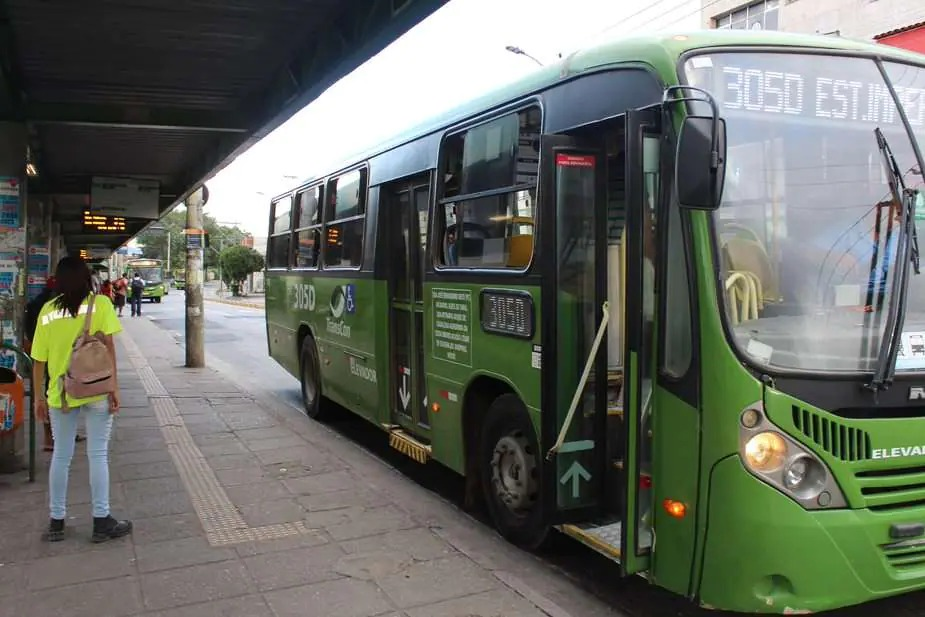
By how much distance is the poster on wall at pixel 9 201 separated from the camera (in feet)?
26.1

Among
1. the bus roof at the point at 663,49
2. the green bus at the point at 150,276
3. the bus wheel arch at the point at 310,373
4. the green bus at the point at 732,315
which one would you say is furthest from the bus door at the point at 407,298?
the green bus at the point at 150,276

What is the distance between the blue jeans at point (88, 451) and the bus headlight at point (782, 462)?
12.7 feet

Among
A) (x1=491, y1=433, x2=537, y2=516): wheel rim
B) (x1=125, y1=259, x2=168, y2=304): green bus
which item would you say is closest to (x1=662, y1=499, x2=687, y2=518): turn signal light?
(x1=491, y1=433, x2=537, y2=516): wheel rim

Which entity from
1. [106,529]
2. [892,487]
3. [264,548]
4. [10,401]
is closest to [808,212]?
[892,487]

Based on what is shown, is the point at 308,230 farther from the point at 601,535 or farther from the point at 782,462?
the point at 782,462

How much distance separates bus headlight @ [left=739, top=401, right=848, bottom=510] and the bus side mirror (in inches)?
35.3

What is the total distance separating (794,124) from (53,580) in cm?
463

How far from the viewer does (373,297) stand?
23.0 ft

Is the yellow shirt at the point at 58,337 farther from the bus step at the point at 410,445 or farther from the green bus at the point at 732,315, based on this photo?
the green bus at the point at 732,315

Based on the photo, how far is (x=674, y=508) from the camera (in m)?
3.49

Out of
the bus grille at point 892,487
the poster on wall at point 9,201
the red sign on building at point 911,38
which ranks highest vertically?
the red sign on building at point 911,38

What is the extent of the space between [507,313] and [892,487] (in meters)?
2.26

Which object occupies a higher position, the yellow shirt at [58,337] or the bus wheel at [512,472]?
the yellow shirt at [58,337]

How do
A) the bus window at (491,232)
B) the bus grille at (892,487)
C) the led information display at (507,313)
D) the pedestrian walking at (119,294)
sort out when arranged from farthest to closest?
1. the pedestrian walking at (119,294)
2. the bus window at (491,232)
3. the led information display at (507,313)
4. the bus grille at (892,487)
